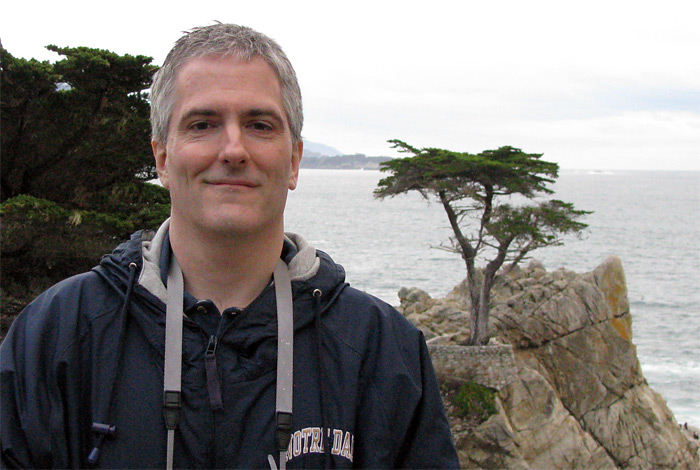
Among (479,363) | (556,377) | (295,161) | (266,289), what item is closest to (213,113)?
(295,161)

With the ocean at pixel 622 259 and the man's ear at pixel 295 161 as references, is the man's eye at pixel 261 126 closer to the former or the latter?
the man's ear at pixel 295 161

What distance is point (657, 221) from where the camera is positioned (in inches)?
3337

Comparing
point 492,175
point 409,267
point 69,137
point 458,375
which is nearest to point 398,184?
point 492,175

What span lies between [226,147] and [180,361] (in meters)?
0.56

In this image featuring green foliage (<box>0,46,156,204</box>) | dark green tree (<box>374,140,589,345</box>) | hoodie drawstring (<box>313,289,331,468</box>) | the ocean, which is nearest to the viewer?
hoodie drawstring (<box>313,289,331,468</box>)

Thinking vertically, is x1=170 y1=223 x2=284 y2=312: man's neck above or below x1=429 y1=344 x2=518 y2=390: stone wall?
above

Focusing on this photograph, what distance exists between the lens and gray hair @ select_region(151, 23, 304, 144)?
1.74 m

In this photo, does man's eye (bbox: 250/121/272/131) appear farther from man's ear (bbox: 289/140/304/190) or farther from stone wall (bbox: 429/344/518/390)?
stone wall (bbox: 429/344/518/390)

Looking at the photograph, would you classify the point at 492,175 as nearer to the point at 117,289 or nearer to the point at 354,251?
the point at 117,289

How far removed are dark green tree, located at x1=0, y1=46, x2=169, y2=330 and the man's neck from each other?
8669 millimetres

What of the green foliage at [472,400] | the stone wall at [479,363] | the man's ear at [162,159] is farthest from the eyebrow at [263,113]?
the stone wall at [479,363]

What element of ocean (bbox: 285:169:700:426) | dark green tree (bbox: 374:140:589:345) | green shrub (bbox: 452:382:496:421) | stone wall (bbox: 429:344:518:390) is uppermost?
dark green tree (bbox: 374:140:589:345)

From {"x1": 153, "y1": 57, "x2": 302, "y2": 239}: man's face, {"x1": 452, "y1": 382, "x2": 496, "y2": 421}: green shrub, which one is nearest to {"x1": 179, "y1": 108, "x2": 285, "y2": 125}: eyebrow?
{"x1": 153, "y1": 57, "x2": 302, "y2": 239}: man's face

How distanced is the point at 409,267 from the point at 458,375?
32.7 meters
